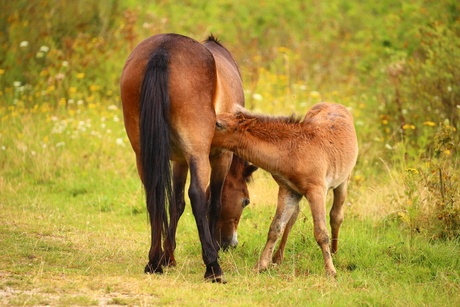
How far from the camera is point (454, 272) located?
19.2 feet

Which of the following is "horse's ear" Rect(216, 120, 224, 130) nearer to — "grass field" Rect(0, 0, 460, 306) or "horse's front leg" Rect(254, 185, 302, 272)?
"horse's front leg" Rect(254, 185, 302, 272)

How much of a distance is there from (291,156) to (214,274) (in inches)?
45.2

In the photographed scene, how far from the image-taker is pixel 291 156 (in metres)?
5.81

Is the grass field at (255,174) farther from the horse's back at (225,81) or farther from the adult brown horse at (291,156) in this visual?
the horse's back at (225,81)

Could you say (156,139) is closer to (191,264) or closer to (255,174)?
(191,264)

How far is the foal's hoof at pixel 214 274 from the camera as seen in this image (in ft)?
18.4

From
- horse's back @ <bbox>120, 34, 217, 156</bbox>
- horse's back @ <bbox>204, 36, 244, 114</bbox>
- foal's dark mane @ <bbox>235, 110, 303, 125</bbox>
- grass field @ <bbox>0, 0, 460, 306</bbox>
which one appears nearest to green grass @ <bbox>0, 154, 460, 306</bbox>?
grass field @ <bbox>0, 0, 460, 306</bbox>

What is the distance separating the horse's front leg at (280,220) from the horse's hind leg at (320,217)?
0.28m

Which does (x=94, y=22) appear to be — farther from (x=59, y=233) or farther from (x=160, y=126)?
(x=160, y=126)

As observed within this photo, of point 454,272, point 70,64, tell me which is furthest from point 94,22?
point 454,272

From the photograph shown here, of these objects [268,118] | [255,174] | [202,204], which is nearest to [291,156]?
[268,118]

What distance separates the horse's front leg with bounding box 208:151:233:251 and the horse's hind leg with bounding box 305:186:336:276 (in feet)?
3.50

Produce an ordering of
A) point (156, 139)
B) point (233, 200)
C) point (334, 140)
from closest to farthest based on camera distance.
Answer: point (156, 139) < point (334, 140) < point (233, 200)

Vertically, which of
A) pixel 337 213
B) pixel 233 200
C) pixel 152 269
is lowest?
pixel 152 269
